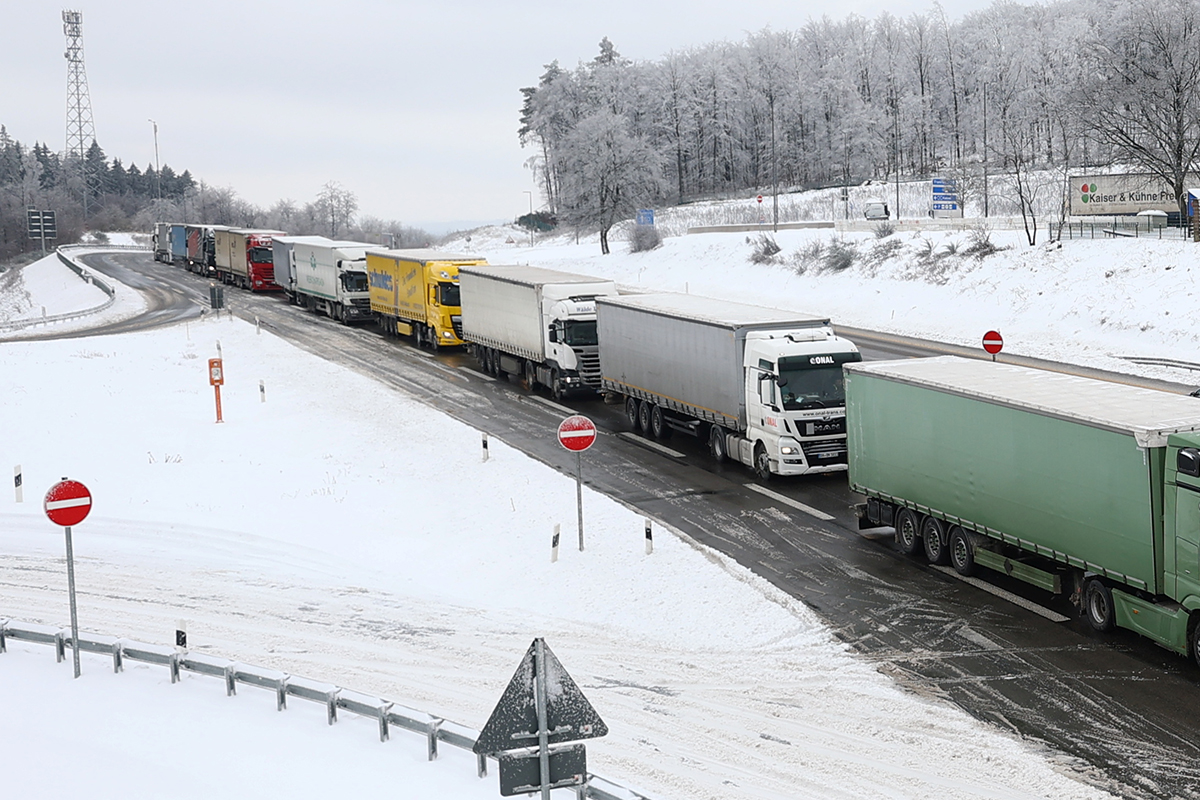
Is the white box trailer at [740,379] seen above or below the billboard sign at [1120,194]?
below

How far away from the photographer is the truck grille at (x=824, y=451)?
22656 millimetres

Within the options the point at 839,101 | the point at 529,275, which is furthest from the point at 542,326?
the point at 839,101

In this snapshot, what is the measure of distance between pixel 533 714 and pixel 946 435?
38.0 feet

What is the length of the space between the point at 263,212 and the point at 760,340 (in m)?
162

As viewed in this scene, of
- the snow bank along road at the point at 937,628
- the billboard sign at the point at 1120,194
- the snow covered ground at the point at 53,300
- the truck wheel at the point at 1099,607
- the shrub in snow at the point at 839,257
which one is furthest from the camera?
the shrub in snow at the point at 839,257

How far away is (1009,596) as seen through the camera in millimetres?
16344

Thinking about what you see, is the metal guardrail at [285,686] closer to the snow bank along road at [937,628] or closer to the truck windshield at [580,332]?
the snow bank along road at [937,628]

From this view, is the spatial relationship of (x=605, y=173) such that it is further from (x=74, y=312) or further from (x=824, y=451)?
(x=824, y=451)

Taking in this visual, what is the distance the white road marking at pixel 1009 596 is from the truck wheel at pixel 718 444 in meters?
7.89

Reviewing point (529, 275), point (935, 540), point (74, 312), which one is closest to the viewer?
point (935, 540)

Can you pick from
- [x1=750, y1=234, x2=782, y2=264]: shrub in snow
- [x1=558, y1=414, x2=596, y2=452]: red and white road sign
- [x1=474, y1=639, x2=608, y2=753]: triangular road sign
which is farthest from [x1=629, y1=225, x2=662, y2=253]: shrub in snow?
[x1=474, y1=639, x2=608, y2=753]: triangular road sign

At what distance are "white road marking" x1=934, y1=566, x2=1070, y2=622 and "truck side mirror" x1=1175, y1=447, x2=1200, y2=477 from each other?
3.11 meters

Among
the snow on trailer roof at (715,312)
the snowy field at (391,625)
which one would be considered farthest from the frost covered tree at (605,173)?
the snowy field at (391,625)

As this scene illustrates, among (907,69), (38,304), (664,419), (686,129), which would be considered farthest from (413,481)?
(907,69)
